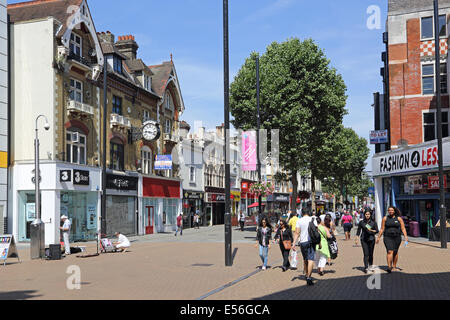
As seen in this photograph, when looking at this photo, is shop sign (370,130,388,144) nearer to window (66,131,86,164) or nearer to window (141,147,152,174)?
window (141,147,152,174)

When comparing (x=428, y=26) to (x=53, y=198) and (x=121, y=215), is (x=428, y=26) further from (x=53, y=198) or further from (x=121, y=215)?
(x=53, y=198)

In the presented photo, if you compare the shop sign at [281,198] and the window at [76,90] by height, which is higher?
the window at [76,90]

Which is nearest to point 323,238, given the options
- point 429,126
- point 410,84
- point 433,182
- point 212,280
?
point 212,280

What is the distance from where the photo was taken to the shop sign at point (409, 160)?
24703mm

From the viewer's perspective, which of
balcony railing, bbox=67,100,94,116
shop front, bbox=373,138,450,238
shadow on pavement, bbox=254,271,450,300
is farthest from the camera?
balcony railing, bbox=67,100,94,116

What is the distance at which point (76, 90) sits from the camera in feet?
93.6

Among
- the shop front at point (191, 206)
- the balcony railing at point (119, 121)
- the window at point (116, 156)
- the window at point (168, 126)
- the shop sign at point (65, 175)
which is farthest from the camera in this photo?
the shop front at point (191, 206)

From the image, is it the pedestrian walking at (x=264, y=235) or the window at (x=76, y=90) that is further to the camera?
the window at (x=76, y=90)

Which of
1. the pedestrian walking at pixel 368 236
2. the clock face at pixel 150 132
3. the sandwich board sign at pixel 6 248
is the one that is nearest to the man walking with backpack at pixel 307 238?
the pedestrian walking at pixel 368 236

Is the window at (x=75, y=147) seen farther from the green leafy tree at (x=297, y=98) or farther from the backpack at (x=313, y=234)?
the backpack at (x=313, y=234)

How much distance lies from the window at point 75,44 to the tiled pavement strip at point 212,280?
47.1 feet

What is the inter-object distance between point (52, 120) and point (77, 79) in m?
3.48

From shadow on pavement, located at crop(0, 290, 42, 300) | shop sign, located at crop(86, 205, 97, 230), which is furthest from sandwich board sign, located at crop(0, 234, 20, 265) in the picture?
shop sign, located at crop(86, 205, 97, 230)

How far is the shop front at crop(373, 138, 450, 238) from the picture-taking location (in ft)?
83.3
